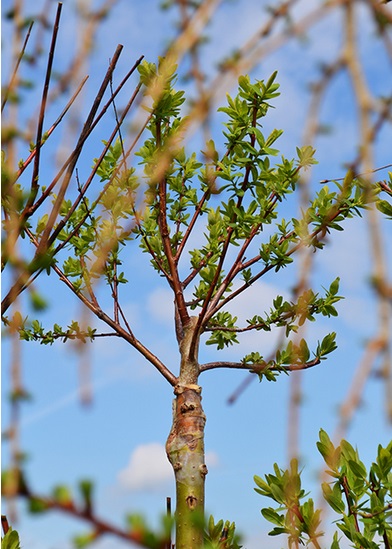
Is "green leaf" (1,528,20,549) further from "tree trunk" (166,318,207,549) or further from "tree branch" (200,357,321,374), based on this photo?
"tree branch" (200,357,321,374)

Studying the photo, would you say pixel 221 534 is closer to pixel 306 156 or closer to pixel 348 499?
pixel 348 499

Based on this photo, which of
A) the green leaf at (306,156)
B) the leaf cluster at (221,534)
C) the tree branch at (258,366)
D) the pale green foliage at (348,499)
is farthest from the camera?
the tree branch at (258,366)

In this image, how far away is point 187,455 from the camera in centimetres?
298

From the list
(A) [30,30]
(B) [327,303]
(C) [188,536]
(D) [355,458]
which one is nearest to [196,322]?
(B) [327,303]

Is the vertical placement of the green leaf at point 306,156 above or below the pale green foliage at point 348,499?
above

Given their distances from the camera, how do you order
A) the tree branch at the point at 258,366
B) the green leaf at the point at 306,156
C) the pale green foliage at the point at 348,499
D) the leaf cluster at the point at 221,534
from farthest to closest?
1. the tree branch at the point at 258,366
2. the green leaf at the point at 306,156
3. the leaf cluster at the point at 221,534
4. the pale green foliage at the point at 348,499

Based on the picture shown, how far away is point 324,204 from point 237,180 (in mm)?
574

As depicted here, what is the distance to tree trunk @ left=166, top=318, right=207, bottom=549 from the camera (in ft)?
9.23

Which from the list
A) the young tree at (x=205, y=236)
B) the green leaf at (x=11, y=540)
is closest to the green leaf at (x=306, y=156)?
the young tree at (x=205, y=236)

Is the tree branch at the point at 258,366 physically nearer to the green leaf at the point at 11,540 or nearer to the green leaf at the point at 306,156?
the green leaf at the point at 306,156

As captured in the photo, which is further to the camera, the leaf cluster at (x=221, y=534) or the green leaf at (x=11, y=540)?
the leaf cluster at (x=221, y=534)

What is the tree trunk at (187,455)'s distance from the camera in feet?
9.23

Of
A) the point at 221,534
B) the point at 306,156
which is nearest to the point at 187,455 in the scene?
the point at 221,534

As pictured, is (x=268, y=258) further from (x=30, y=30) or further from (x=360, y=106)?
(x=360, y=106)
